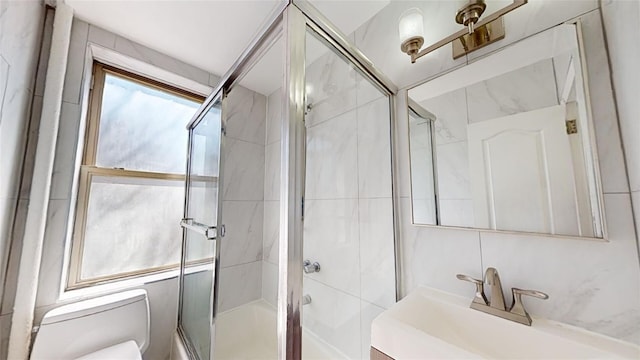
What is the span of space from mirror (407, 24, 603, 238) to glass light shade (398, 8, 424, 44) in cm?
21

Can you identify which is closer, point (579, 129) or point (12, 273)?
point (579, 129)

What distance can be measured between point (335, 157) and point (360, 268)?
0.60 m

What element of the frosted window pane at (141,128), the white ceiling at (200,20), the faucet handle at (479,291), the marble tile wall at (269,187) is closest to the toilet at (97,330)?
the marble tile wall at (269,187)

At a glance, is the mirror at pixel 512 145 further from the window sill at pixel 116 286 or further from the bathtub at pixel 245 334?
the window sill at pixel 116 286

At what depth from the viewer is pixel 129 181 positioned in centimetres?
150

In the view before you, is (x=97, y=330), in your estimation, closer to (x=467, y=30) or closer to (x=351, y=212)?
(x=351, y=212)

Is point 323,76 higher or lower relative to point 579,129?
higher

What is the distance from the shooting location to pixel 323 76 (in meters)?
1.00

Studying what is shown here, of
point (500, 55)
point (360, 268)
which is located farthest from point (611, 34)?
point (360, 268)

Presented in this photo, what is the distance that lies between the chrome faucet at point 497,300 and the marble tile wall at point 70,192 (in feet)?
4.78

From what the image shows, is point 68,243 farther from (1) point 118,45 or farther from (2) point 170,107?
(1) point 118,45

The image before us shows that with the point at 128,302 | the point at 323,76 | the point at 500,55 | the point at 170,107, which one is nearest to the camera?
the point at 500,55

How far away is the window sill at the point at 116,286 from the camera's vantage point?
47.8 inches

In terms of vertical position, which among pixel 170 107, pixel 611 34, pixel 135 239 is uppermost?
pixel 170 107
